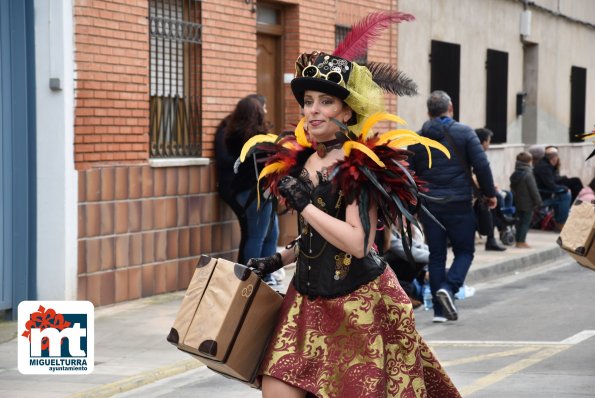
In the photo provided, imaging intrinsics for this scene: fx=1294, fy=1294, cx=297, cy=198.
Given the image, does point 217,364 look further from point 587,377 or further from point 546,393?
point 587,377

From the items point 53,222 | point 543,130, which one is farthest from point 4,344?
point 543,130

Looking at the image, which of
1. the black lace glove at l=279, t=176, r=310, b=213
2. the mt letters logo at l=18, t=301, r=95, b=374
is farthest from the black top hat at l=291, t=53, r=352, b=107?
the mt letters logo at l=18, t=301, r=95, b=374

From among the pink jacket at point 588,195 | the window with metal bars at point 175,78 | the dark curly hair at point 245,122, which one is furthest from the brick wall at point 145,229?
the pink jacket at point 588,195

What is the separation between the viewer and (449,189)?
10.6 meters

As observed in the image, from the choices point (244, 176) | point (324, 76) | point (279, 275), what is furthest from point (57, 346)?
point (279, 275)

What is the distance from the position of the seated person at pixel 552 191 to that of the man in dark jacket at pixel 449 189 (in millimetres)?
9387

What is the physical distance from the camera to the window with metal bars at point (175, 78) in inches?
481

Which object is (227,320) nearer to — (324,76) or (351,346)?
(351,346)

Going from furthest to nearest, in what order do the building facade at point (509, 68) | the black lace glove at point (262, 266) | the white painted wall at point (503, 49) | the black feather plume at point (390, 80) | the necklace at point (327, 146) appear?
the building facade at point (509, 68) → the white painted wall at point (503, 49) → the black feather plume at point (390, 80) → the black lace glove at point (262, 266) → the necklace at point (327, 146)

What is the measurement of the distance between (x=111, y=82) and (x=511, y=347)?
4.26 meters

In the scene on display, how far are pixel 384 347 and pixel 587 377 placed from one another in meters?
3.40

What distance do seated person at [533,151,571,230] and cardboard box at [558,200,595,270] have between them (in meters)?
11.4

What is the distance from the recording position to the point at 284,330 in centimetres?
514

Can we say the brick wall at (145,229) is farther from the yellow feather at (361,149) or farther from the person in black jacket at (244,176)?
the yellow feather at (361,149)
